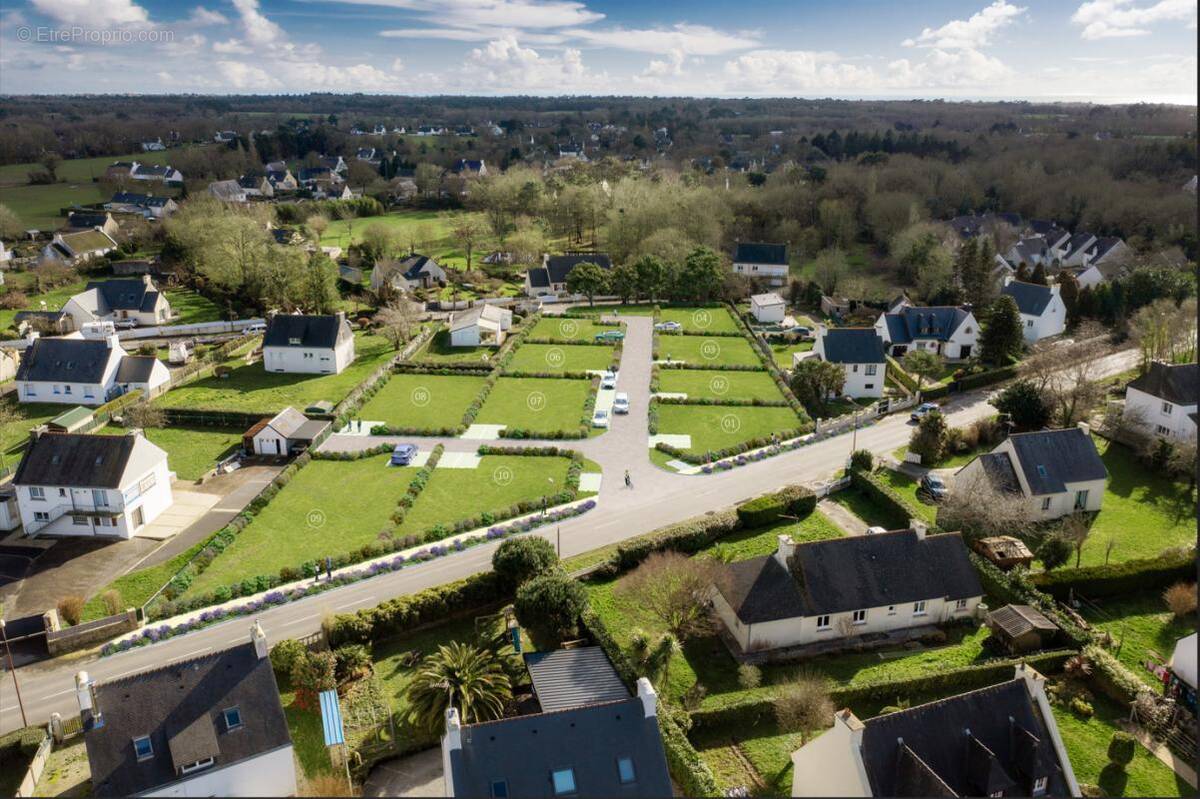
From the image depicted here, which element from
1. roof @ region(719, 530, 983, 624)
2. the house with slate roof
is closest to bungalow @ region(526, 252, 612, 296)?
roof @ region(719, 530, 983, 624)

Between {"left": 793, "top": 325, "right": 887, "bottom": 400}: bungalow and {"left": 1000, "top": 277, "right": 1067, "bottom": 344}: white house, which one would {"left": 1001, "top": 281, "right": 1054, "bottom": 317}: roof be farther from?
{"left": 793, "top": 325, "right": 887, "bottom": 400}: bungalow

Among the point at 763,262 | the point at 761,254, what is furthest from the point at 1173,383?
the point at 761,254

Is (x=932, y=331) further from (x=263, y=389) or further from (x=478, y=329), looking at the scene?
(x=263, y=389)

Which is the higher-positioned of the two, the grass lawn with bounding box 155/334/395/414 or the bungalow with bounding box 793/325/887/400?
the bungalow with bounding box 793/325/887/400

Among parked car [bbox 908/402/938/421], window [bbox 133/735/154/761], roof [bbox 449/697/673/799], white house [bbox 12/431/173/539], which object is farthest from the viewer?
parked car [bbox 908/402/938/421]

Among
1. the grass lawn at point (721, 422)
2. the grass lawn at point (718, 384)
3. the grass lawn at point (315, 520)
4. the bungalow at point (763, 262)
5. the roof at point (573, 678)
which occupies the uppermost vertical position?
the bungalow at point (763, 262)

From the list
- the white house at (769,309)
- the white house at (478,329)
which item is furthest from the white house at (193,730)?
the white house at (769,309)

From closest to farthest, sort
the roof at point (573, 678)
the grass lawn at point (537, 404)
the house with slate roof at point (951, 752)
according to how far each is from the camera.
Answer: the house with slate roof at point (951, 752)
the roof at point (573, 678)
the grass lawn at point (537, 404)

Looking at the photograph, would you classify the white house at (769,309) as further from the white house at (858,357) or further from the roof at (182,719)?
the roof at (182,719)
